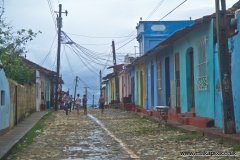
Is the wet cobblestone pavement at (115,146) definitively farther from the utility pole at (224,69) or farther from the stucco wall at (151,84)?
the stucco wall at (151,84)

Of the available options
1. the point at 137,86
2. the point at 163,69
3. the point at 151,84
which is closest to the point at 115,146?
the point at 163,69

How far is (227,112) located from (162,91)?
974 centimetres

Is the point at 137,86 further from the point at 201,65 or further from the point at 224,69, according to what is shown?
the point at 224,69

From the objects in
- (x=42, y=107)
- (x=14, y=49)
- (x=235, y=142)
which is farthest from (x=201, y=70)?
(x=42, y=107)

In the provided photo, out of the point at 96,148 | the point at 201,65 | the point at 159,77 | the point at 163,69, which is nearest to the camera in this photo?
the point at 96,148

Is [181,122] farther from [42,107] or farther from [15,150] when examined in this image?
[42,107]

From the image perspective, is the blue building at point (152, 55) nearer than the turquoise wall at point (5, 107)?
No

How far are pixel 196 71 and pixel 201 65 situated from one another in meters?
0.66

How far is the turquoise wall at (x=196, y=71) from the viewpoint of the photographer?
1283cm

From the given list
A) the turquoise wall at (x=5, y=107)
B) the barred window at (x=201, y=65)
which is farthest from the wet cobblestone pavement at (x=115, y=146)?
the barred window at (x=201, y=65)

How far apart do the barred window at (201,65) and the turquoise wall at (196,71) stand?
0.56ft

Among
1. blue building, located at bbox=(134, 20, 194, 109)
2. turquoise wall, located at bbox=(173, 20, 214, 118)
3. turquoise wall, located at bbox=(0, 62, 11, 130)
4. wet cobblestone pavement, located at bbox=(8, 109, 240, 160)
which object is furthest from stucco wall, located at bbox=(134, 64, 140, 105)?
turquoise wall, located at bbox=(0, 62, 11, 130)

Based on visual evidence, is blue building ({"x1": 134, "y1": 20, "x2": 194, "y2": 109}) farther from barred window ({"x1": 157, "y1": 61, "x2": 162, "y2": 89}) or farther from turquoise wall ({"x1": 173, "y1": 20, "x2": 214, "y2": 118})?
turquoise wall ({"x1": 173, "y1": 20, "x2": 214, "y2": 118})

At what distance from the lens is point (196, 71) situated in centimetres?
1442
